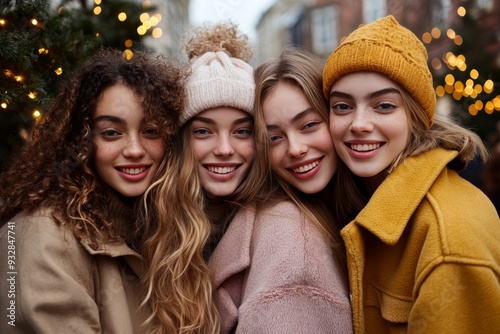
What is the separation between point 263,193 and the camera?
2957 mm

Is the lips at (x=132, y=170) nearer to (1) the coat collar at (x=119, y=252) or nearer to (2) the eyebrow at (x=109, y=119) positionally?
(2) the eyebrow at (x=109, y=119)

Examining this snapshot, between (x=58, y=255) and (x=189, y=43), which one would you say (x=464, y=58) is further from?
(x=58, y=255)

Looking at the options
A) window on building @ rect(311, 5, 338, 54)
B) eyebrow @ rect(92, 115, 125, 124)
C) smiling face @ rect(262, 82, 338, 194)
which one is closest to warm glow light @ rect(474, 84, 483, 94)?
smiling face @ rect(262, 82, 338, 194)

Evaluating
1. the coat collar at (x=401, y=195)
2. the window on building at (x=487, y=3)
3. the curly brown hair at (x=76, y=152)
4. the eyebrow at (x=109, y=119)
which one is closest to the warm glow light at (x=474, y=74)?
the window on building at (x=487, y=3)

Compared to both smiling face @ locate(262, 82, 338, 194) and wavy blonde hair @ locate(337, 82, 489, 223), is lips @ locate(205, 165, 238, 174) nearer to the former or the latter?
smiling face @ locate(262, 82, 338, 194)

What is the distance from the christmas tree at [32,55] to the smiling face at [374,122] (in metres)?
1.47

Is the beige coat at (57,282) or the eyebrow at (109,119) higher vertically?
the eyebrow at (109,119)

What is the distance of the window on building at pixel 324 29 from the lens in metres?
32.5

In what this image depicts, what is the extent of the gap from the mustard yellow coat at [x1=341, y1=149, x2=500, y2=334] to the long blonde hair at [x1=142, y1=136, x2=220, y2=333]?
0.79 metres

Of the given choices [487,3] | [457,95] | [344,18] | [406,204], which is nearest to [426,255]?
[406,204]

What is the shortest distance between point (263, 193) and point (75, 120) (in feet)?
3.58

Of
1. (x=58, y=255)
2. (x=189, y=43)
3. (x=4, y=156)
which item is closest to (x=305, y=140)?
(x=189, y=43)

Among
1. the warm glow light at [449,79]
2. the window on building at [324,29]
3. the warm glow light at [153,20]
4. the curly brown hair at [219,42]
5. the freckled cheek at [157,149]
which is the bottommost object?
the window on building at [324,29]

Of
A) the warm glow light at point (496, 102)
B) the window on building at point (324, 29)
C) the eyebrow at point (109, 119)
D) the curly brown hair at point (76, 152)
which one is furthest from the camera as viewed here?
the window on building at point (324, 29)
